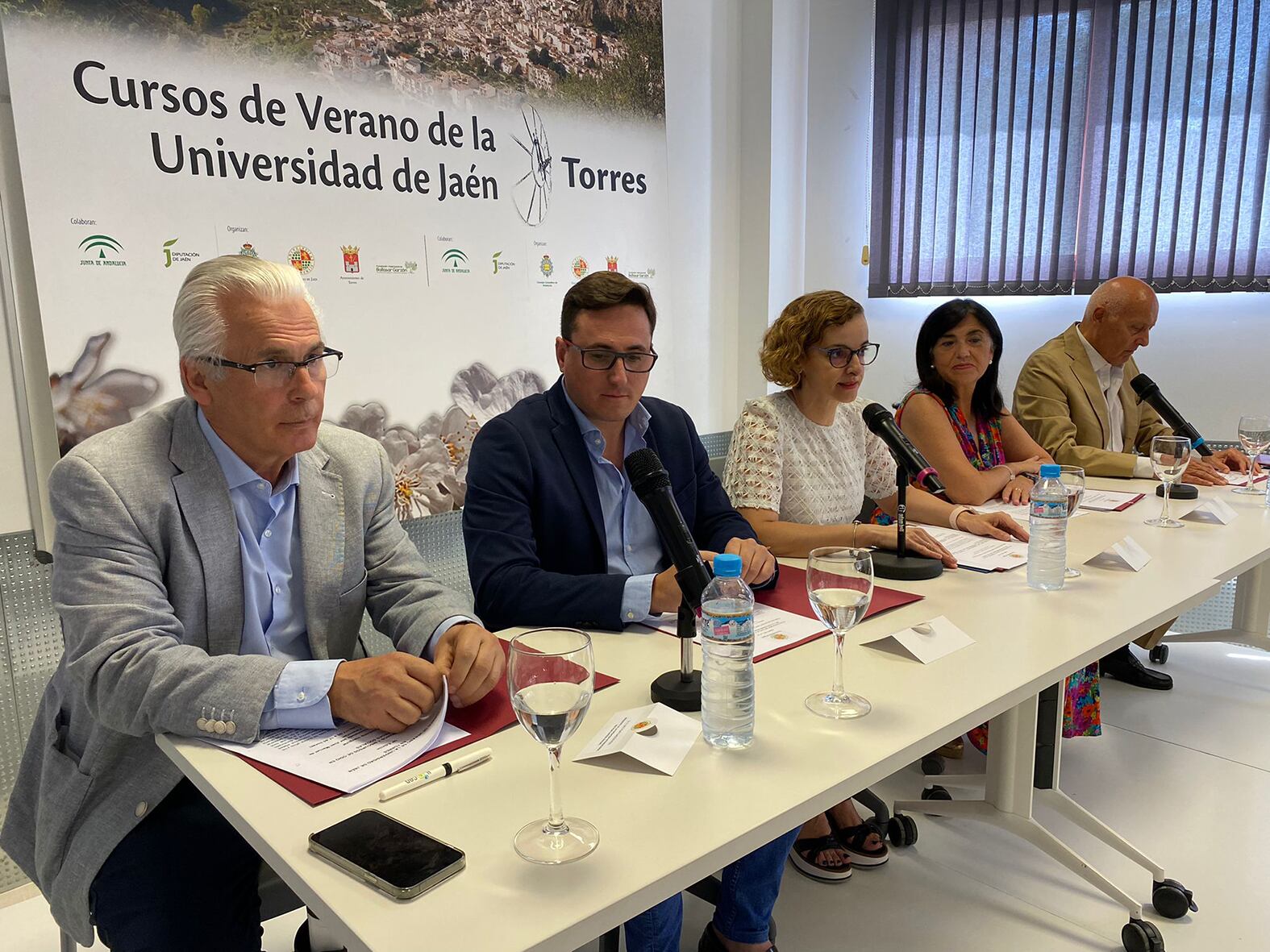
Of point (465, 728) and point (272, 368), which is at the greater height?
point (272, 368)

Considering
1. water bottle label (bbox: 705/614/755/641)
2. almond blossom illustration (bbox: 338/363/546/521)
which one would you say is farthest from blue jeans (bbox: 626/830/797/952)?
almond blossom illustration (bbox: 338/363/546/521)

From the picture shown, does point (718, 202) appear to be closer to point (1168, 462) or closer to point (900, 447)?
point (1168, 462)

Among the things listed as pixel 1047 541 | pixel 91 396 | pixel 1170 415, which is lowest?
pixel 1047 541

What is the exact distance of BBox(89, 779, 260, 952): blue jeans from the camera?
1.28 m

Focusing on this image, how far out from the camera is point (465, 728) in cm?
118

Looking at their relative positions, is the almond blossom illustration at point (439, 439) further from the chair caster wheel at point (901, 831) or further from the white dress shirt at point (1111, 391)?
the white dress shirt at point (1111, 391)

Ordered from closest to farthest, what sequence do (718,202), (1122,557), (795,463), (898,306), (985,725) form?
(1122,557), (795,463), (985,725), (718,202), (898,306)

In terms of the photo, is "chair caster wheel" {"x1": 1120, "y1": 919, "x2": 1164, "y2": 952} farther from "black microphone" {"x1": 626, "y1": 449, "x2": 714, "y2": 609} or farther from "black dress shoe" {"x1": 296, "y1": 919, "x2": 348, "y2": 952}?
"black dress shoe" {"x1": 296, "y1": 919, "x2": 348, "y2": 952}

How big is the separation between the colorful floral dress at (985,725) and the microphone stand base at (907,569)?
96cm

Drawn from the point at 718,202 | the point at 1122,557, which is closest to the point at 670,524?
the point at 1122,557

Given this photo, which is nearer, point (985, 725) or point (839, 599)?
point (839, 599)

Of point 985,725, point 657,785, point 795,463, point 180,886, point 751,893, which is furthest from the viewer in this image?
point 985,725

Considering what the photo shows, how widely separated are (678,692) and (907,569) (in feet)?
2.61

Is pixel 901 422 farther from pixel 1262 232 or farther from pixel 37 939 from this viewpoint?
pixel 37 939
